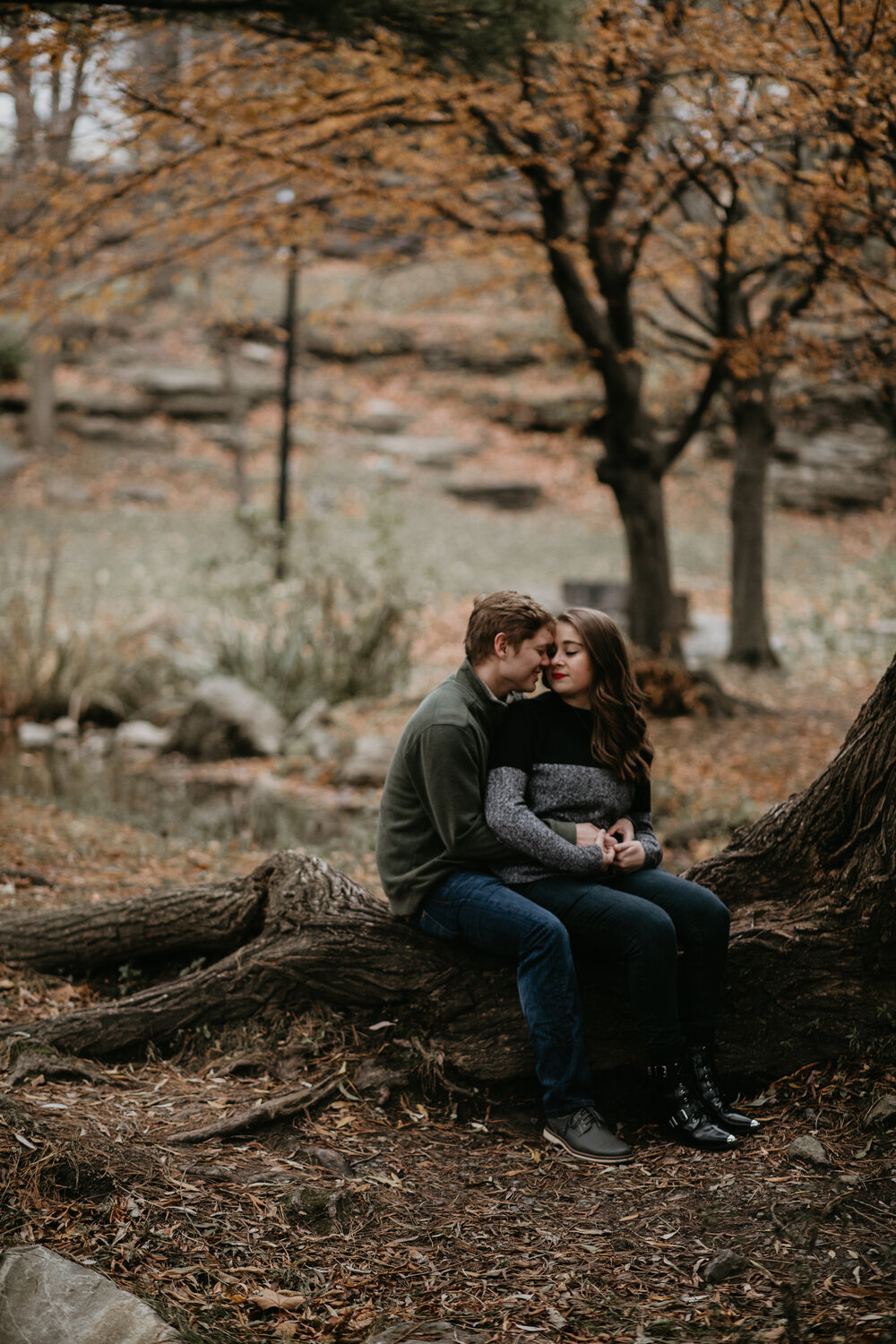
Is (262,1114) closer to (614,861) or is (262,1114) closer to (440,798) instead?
(440,798)

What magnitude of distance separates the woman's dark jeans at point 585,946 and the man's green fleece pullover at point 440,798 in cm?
8

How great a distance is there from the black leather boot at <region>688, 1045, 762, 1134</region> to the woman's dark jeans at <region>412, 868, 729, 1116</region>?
0.06 meters

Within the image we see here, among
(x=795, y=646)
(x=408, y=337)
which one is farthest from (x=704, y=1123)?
(x=408, y=337)

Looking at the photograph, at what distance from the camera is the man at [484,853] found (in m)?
3.12

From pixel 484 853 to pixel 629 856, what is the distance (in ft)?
1.38

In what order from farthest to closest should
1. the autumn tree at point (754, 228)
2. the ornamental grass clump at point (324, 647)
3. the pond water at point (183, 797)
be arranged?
the ornamental grass clump at point (324, 647) → the pond water at point (183, 797) → the autumn tree at point (754, 228)

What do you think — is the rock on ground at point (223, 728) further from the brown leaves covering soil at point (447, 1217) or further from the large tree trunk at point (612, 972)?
the brown leaves covering soil at point (447, 1217)

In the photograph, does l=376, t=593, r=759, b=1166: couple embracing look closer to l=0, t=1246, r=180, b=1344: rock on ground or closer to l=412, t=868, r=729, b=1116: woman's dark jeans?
l=412, t=868, r=729, b=1116: woman's dark jeans

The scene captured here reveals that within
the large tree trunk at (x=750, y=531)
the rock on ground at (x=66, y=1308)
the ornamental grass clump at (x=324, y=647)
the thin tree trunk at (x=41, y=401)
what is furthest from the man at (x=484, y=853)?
the thin tree trunk at (x=41, y=401)

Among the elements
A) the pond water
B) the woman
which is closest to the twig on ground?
the woman

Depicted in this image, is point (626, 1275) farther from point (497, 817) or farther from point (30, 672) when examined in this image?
point (30, 672)

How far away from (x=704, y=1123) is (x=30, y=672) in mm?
7999

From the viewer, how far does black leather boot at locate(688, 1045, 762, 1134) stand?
10.2ft

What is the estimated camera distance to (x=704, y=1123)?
3.07 m
